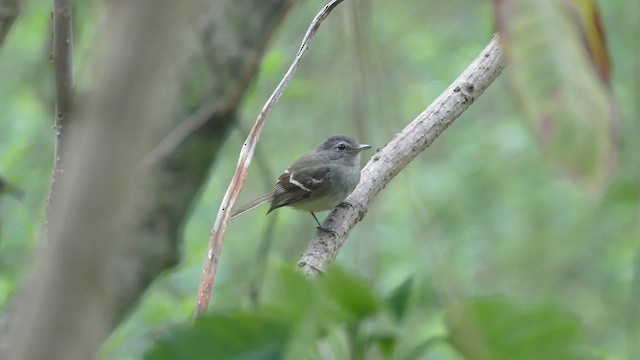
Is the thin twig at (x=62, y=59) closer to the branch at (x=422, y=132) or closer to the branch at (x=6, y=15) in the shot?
the branch at (x=6, y=15)

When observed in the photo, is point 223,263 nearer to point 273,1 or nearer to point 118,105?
point 273,1

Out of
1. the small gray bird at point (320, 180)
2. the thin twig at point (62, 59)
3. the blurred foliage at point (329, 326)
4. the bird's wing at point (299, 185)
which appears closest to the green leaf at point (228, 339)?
the blurred foliage at point (329, 326)

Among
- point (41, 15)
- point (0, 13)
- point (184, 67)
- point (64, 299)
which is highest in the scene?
point (41, 15)

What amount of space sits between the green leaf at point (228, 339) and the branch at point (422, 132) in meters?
2.11

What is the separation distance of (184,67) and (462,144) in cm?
467

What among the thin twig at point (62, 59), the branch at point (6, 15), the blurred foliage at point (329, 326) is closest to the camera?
the blurred foliage at point (329, 326)

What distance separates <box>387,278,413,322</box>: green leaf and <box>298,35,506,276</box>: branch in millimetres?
2003

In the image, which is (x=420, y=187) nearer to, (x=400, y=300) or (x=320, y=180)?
(x=400, y=300)

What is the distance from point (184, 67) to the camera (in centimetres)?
375

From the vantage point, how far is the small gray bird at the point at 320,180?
5055 mm

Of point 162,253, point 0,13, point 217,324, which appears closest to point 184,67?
point 162,253

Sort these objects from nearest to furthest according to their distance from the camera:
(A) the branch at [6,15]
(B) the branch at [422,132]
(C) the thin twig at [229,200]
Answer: (C) the thin twig at [229,200] → (A) the branch at [6,15] → (B) the branch at [422,132]

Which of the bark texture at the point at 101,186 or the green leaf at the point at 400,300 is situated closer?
the bark texture at the point at 101,186

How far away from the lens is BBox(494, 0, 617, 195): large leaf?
1.66 feet
